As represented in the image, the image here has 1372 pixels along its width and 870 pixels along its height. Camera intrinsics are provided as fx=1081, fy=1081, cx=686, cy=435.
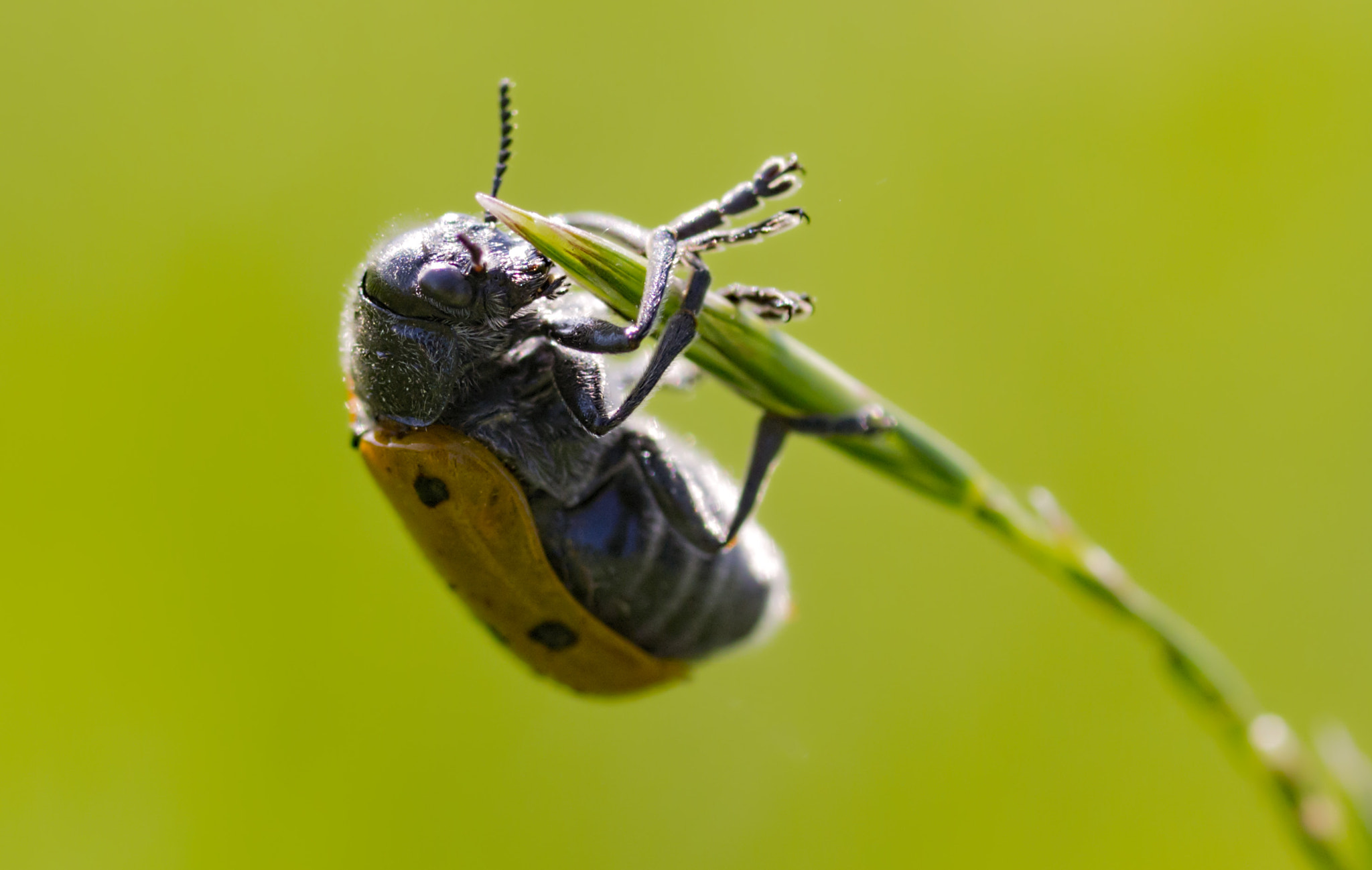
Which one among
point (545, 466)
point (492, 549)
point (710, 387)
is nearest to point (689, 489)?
point (545, 466)

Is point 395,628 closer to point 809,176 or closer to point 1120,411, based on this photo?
point 809,176

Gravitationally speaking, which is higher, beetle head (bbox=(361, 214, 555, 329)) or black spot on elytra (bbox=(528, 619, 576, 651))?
beetle head (bbox=(361, 214, 555, 329))

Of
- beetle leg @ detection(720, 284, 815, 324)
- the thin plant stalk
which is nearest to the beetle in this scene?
beetle leg @ detection(720, 284, 815, 324)

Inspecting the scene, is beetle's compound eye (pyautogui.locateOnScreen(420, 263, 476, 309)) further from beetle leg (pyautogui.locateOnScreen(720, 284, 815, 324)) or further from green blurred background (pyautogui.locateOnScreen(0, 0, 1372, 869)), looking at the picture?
green blurred background (pyautogui.locateOnScreen(0, 0, 1372, 869))

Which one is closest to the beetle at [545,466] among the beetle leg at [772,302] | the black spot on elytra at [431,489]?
the black spot on elytra at [431,489]

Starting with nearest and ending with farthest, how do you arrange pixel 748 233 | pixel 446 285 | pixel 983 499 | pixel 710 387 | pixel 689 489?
1. pixel 983 499
2. pixel 748 233
3. pixel 446 285
4. pixel 689 489
5. pixel 710 387

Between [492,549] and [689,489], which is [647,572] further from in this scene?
[492,549]

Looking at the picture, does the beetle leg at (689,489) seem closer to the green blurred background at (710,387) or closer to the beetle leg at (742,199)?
the beetle leg at (742,199)

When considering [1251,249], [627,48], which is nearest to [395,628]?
[627,48]
